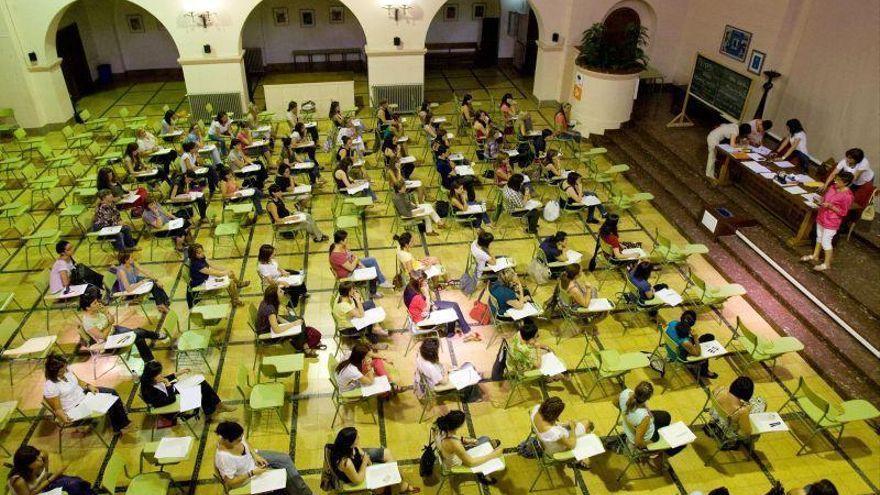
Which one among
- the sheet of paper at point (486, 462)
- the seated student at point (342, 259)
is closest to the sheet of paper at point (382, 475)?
the sheet of paper at point (486, 462)

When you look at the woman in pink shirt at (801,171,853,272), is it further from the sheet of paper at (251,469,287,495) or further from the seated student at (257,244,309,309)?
the sheet of paper at (251,469,287,495)

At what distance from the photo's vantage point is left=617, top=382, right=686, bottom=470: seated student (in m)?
6.20

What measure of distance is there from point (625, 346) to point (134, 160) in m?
10.1

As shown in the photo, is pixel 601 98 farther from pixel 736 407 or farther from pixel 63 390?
pixel 63 390

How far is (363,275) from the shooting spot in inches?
349

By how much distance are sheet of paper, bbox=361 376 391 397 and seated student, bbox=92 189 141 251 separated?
5.90 metres

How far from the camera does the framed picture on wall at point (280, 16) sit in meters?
20.0

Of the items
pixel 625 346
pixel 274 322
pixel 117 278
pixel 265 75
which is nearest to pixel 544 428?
pixel 625 346

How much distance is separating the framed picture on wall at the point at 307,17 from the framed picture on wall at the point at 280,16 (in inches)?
17.3

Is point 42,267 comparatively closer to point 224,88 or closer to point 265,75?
point 224,88

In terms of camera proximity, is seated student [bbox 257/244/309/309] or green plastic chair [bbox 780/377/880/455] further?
seated student [bbox 257/244/309/309]

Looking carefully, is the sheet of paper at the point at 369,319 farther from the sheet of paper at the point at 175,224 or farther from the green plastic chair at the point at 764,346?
the green plastic chair at the point at 764,346

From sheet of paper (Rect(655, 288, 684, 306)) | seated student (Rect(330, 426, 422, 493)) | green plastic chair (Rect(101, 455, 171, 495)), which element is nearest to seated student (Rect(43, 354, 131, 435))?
green plastic chair (Rect(101, 455, 171, 495))

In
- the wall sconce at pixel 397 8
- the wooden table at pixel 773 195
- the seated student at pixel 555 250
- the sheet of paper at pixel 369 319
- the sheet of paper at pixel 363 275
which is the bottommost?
the sheet of paper at pixel 369 319
